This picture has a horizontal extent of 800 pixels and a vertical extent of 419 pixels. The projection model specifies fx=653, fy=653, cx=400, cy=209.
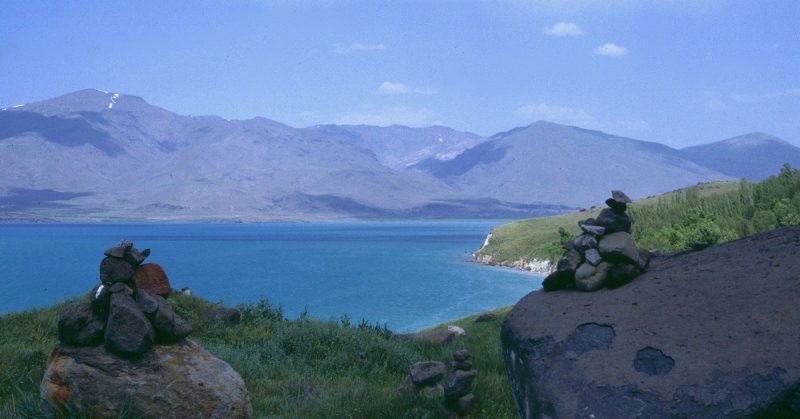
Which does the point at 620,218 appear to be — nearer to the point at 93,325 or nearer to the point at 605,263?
the point at 605,263

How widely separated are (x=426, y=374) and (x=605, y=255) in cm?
509

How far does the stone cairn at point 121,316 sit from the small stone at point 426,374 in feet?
14.3

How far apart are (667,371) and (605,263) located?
2.18 m

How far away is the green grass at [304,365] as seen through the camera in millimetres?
11844

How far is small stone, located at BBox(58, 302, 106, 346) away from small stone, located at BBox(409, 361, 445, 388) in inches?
223

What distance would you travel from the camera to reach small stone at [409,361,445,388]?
12500mm

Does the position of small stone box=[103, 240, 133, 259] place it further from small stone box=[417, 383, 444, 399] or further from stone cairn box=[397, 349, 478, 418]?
small stone box=[417, 383, 444, 399]

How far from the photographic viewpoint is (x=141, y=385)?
1062cm

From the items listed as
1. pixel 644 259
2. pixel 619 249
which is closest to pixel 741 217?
pixel 644 259

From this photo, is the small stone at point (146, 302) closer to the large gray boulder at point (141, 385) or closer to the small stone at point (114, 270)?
the small stone at point (114, 270)

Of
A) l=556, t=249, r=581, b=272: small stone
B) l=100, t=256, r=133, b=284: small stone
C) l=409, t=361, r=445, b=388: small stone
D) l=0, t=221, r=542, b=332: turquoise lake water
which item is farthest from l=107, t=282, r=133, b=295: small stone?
l=0, t=221, r=542, b=332: turquoise lake water

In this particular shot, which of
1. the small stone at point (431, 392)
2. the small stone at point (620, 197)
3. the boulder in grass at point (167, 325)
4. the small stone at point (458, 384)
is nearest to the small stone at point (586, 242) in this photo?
the small stone at point (620, 197)

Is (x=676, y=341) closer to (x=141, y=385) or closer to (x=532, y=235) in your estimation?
(x=141, y=385)

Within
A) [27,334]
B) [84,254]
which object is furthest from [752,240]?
[84,254]
